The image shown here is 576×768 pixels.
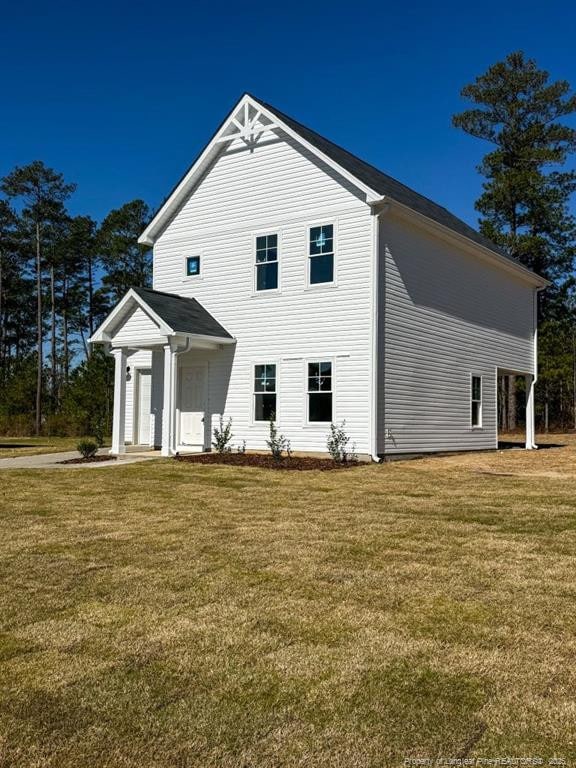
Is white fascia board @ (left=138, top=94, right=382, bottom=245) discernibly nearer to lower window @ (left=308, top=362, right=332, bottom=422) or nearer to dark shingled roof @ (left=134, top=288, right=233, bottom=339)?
dark shingled roof @ (left=134, top=288, right=233, bottom=339)

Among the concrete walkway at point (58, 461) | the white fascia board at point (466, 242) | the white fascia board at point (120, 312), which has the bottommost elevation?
the concrete walkway at point (58, 461)

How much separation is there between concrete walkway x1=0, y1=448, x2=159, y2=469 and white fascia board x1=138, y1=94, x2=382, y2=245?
21.9ft

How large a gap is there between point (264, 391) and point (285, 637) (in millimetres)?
13639

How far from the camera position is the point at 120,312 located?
57.4ft

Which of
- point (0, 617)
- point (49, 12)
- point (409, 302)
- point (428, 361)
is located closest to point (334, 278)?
point (409, 302)

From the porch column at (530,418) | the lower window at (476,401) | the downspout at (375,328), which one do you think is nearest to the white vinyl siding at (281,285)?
the downspout at (375,328)

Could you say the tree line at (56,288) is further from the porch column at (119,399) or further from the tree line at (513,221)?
the porch column at (119,399)

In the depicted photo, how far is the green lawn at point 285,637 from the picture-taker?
286 cm

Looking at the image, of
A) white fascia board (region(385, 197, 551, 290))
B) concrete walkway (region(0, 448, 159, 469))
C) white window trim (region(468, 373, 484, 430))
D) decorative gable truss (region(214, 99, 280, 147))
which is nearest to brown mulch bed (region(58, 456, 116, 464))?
concrete walkway (region(0, 448, 159, 469))

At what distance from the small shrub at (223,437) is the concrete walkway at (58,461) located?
5.15 feet

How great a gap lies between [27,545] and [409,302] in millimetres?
12585

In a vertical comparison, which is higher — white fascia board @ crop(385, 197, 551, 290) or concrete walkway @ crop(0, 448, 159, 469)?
white fascia board @ crop(385, 197, 551, 290)

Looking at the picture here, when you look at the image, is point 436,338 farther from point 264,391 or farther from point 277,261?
point 264,391

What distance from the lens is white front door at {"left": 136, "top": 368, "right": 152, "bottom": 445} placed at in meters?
20.4
